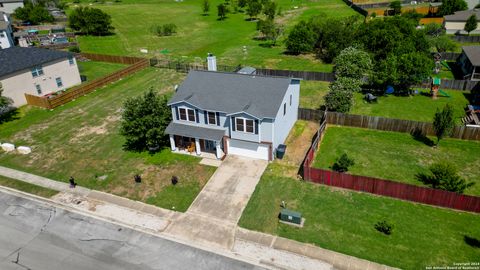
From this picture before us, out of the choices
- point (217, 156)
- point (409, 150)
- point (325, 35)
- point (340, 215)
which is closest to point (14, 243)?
point (217, 156)

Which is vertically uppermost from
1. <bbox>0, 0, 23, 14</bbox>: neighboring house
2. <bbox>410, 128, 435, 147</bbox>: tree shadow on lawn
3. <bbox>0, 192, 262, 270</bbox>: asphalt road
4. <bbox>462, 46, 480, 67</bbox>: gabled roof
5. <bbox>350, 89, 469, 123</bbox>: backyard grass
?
<bbox>0, 0, 23, 14</bbox>: neighboring house

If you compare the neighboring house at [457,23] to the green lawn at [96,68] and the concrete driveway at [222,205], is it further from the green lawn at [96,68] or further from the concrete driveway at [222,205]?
the green lawn at [96,68]

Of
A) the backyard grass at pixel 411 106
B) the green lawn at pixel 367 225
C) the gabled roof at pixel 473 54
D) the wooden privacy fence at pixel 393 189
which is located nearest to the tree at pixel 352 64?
the backyard grass at pixel 411 106

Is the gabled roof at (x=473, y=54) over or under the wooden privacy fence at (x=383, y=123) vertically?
over

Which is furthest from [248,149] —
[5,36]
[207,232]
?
[5,36]

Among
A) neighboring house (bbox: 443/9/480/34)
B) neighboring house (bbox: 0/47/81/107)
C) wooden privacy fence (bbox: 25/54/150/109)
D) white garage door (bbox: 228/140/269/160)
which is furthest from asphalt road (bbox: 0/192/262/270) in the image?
neighboring house (bbox: 443/9/480/34)

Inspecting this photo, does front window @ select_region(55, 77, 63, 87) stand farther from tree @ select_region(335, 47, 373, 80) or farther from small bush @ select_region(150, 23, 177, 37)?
tree @ select_region(335, 47, 373, 80)

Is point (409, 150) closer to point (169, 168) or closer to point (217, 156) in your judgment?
point (217, 156)

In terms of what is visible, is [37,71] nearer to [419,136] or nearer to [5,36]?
[5,36]
